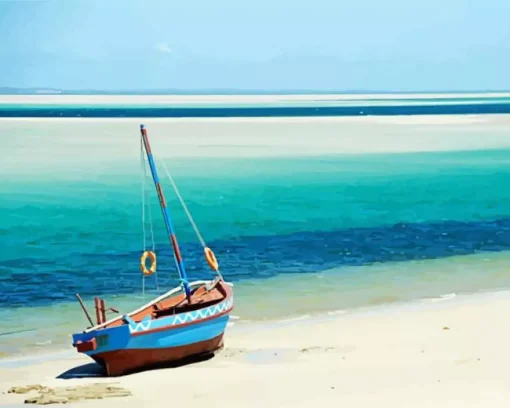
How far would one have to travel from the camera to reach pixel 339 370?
13172 mm

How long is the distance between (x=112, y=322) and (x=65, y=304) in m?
5.80

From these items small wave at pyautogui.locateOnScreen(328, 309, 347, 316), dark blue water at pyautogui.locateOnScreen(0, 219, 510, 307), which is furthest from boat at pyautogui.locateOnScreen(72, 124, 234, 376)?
dark blue water at pyautogui.locateOnScreen(0, 219, 510, 307)

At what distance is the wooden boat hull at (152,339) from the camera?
12969 millimetres

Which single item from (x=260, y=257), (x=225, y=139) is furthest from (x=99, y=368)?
(x=225, y=139)

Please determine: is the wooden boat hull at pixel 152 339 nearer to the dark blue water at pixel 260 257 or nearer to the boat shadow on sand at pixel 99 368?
the boat shadow on sand at pixel 99 368

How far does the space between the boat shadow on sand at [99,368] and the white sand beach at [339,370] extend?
0.33ft

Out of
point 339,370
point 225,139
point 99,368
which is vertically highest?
point 99,368


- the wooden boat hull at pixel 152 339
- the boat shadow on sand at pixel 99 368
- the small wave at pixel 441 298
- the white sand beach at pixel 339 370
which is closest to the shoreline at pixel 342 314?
the small wave at pixel 441 298

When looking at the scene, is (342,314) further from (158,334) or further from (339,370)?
(158,334)

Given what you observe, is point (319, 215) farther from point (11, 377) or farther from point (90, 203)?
point (11, 377)

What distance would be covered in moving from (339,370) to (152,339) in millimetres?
2250

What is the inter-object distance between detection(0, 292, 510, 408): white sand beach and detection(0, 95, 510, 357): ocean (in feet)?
6.11

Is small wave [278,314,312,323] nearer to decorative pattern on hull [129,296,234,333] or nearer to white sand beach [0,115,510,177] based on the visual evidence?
decorative pattern on hull [129,296,234,333]

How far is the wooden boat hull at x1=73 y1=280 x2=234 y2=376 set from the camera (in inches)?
511
